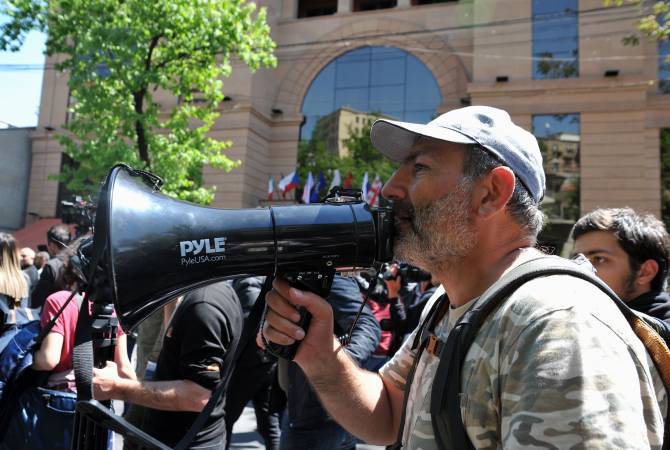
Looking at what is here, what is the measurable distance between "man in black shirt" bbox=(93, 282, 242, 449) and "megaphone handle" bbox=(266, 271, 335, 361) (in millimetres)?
970

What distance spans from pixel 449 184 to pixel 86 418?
1106mm

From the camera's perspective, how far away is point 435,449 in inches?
46.5

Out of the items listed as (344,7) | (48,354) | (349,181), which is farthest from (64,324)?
(344,7)

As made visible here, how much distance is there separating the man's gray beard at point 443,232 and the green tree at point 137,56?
1118cm

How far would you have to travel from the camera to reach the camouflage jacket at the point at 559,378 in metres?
0.93

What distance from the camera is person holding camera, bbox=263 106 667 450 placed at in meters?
0.95

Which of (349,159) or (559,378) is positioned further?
(349,159)

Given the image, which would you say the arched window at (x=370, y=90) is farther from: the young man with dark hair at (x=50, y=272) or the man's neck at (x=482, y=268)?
the man's neck at (x=482, y=268)

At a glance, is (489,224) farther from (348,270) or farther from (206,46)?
(206,46)

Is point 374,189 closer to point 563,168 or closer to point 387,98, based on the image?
point 387,98

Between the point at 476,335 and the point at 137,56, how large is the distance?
471 inches

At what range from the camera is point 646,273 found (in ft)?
8.34

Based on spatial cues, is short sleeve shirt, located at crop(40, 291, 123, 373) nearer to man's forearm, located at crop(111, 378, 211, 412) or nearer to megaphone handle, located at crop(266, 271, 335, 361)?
man's forearm, located at crop(111, 378, 211, 412)

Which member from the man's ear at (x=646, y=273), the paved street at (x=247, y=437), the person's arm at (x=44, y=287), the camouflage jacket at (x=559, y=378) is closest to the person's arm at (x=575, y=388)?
the camouflage jacket at (x=559, y=378)
